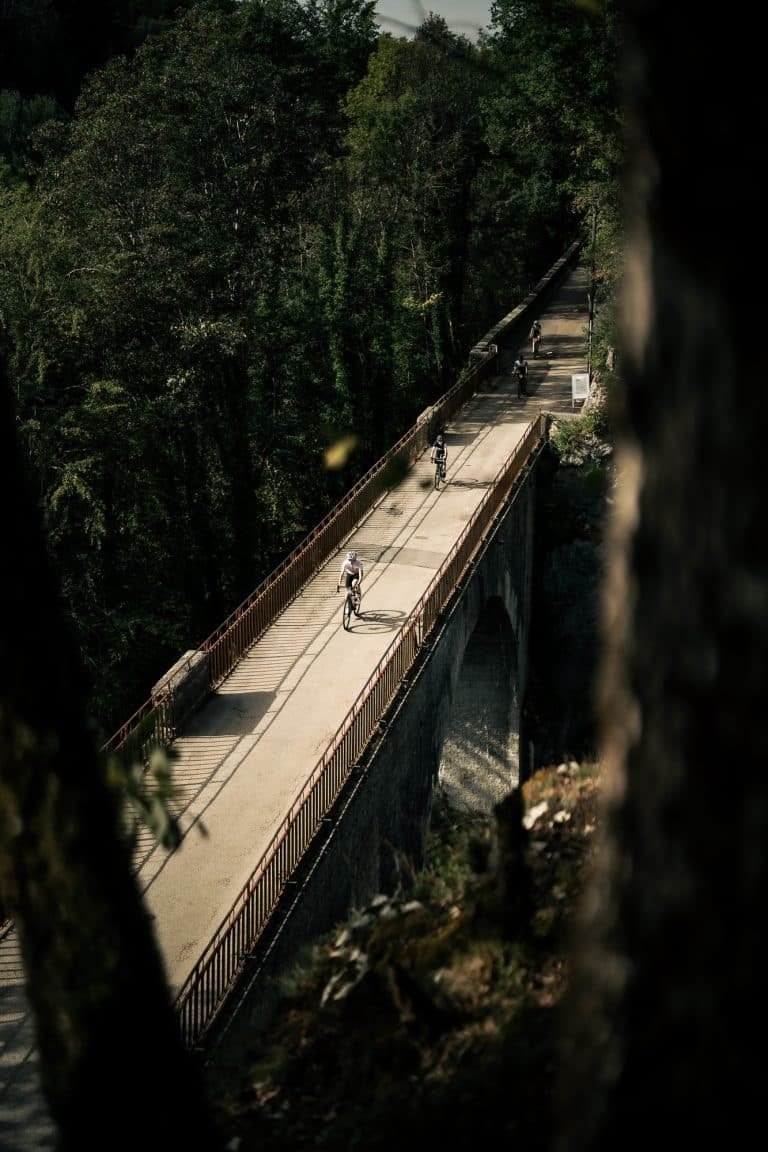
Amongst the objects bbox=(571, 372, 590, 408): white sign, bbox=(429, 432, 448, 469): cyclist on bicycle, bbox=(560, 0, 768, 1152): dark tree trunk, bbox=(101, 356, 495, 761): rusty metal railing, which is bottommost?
bbox=(101, 356, 495, 761): rusty metal railing

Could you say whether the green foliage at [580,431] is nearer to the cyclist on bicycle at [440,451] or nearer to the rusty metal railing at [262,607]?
the rusty metal railing at [262,607]

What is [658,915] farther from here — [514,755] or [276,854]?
[514,755]

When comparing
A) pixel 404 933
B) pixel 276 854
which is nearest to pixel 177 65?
pixel 276 854

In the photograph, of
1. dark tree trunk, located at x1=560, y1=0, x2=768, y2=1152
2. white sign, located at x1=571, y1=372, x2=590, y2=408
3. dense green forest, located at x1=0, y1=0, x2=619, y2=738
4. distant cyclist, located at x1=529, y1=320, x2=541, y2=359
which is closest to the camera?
dark tree trunk, located at x1=560, y1=0, x2=768, y2=1152

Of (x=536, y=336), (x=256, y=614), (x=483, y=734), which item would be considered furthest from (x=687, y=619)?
(x=536, y=336)

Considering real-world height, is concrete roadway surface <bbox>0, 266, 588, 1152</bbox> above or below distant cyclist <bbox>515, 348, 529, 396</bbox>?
below

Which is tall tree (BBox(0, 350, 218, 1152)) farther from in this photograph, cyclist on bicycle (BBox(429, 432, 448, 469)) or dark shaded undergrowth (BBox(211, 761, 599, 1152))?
cyclist on bicycle (BBox(429, 432, 448, 469))

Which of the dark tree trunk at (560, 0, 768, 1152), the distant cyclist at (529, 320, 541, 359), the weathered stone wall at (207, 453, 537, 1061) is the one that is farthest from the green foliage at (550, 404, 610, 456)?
the dark tree trunk at (560, 0, 768, 1152)
